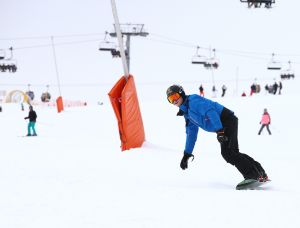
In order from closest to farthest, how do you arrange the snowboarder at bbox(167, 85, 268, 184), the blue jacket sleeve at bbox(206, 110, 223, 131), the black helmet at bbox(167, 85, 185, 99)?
1. the blue jacket sleeve at bbox(206, 110, 223, 131)
2. the snowboarder at bbox(167, 85, 268, 184)
3. the black helmet at bbox(167, 85, 185, 99)

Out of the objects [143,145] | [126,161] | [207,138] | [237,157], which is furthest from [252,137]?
[237,157]

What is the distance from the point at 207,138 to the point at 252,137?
7.81ft

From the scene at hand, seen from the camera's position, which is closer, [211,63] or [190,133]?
[190,133]

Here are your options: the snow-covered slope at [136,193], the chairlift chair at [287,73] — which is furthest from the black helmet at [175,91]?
the chairlift chair at [287,73]

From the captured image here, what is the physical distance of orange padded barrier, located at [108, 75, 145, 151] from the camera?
Result: 28.4 ft

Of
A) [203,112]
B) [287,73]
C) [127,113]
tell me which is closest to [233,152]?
[203,112]

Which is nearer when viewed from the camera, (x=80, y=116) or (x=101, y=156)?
(x=101, y=156)

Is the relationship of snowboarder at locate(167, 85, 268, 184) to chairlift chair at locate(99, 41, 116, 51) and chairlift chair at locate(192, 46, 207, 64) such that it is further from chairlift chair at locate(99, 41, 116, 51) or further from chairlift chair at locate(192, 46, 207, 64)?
chairlift chair at locate(192, 46, 207, 64)

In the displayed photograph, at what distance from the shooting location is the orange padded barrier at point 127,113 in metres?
8.66

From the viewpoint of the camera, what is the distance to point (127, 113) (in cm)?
878

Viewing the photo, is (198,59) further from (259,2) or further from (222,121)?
(222,121)

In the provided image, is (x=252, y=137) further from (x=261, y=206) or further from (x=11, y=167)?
(x=261, y=206)

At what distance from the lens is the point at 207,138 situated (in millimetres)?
17891

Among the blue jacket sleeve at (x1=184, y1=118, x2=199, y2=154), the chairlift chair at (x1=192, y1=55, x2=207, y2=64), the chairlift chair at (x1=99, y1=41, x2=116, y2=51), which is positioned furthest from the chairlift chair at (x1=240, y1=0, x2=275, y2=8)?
the blue jacket sleeve at (x1=184, y1=118, x2=199, y2=154)
